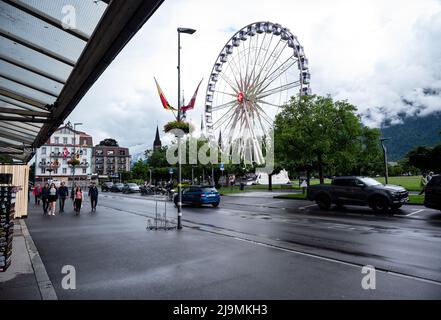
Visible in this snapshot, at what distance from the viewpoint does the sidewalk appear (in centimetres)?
483

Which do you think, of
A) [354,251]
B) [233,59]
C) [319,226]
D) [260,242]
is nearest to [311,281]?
[354,251]

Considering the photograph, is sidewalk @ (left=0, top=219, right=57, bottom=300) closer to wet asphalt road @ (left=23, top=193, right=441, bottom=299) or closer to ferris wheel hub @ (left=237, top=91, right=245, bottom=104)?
wet asphalt road @ (left=23, top=193, right=441, bottom=299)

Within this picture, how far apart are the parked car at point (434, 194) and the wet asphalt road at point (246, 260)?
9.45 feet

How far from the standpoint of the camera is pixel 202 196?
22.4 m

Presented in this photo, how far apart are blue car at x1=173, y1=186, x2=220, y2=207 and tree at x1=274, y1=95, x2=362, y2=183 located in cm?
706

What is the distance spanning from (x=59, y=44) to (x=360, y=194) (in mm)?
15679

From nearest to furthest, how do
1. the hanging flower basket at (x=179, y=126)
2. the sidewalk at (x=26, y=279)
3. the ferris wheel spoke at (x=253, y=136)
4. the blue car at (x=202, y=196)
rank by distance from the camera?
the sidewalk at (x=26, y=279), the hanging flower basket at (x=179, y=126), the blue car at (x=202, y=196), the ferris wheel spoke at (x=253, y=136)

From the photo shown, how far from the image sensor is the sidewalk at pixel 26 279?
15.8ft

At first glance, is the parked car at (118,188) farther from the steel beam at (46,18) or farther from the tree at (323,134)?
the steel beam at (46,18)

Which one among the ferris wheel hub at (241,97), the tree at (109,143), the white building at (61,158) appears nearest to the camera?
the ferris wheel hub at (241,97)

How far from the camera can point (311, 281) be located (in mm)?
5480

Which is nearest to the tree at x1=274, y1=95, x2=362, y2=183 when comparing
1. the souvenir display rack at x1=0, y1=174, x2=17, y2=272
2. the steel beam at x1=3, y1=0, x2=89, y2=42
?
the steel beam at x1=3, y1=0, x2=89, y2=42

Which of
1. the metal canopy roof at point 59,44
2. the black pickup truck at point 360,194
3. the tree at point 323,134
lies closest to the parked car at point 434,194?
the black pickup truck at point 360,194

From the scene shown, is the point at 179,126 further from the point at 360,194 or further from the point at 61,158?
the point at 61,158
